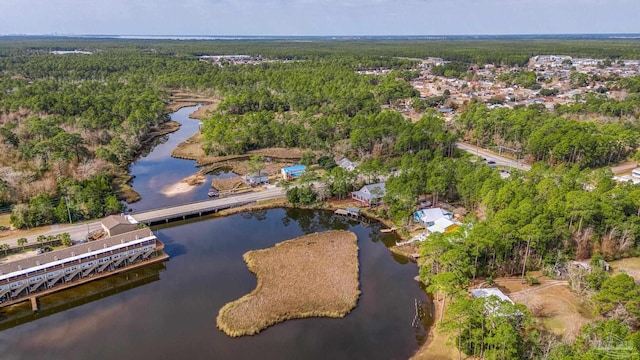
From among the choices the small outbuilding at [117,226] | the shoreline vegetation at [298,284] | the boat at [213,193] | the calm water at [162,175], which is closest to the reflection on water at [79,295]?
the small outbuilding at [117,226]

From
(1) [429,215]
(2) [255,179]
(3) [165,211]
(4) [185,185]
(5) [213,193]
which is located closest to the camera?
(1) [429,215]

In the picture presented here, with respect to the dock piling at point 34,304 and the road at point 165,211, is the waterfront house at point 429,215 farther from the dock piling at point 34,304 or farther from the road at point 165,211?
the dock piling at point 34,304

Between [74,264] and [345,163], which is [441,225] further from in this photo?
[74,264]

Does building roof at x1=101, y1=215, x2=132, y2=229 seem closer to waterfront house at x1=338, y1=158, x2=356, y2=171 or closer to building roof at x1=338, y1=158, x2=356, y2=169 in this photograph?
waterfront house at x1=338, y1=158, x2=356, y2=171

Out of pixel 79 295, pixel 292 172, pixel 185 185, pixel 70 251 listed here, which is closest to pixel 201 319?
pixel 79 295

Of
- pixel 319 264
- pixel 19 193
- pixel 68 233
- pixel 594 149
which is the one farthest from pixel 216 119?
pixel 594 149

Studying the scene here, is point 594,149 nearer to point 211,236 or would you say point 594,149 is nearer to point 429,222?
point 429,222
